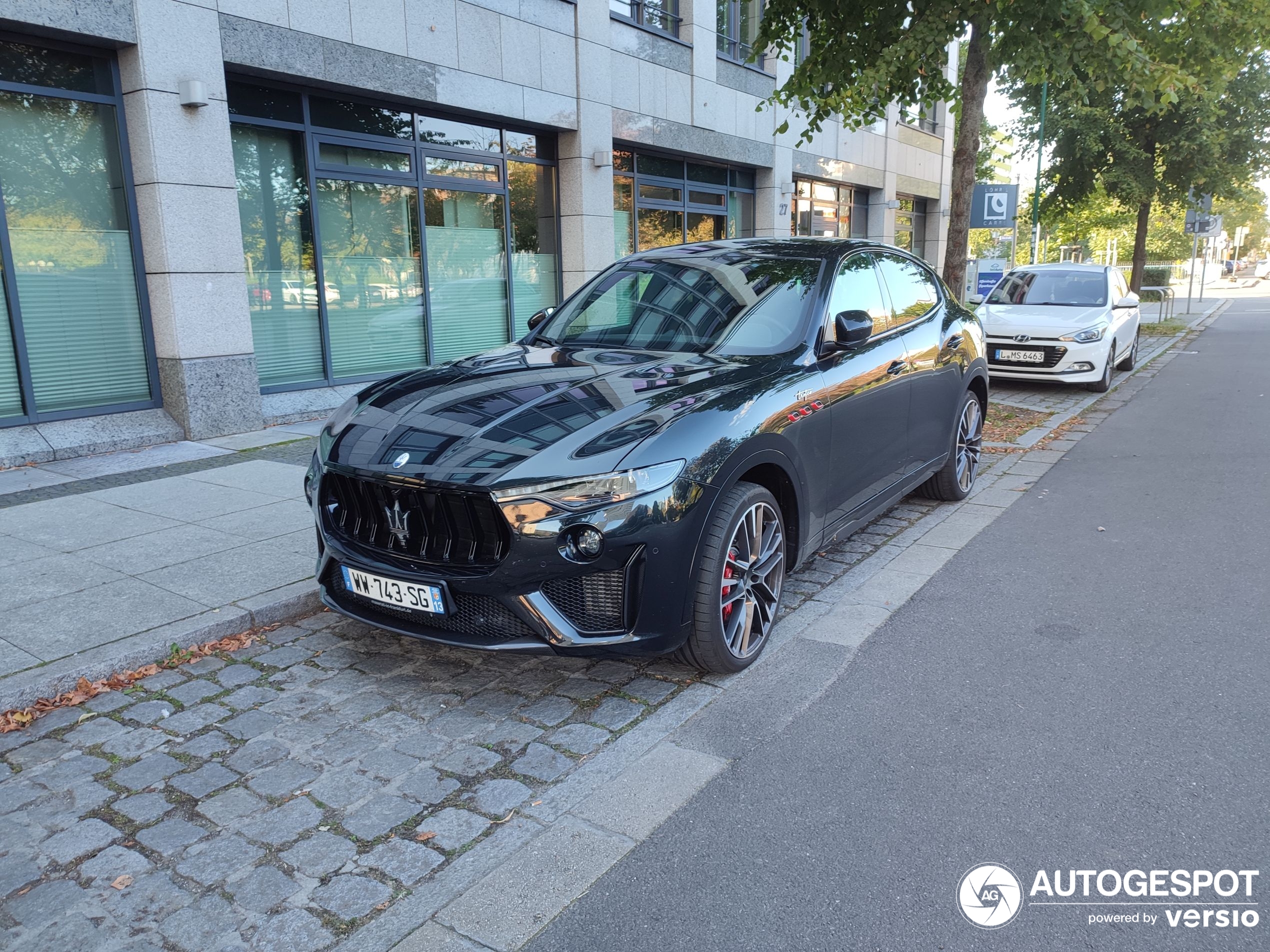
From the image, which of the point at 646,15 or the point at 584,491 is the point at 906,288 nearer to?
the point at 584,491

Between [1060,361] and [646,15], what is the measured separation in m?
8.54

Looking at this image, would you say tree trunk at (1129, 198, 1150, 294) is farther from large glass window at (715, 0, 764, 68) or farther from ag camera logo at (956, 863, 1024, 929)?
ag camera logo at (956, 863, 1024, 929)

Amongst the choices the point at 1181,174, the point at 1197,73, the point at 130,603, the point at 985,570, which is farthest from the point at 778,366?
the point at 1181,174

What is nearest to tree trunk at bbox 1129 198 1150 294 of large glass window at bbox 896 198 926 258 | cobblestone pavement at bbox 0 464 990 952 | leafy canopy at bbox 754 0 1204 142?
large glass window at bbox 896 198 926 258

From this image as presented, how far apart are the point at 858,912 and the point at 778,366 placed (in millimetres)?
2465

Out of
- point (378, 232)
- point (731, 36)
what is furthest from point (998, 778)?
point (731, 36)

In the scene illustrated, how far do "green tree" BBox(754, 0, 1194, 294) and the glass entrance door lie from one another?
15.1 ft

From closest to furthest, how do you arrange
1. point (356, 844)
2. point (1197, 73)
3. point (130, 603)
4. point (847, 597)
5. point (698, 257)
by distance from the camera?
point (356, 844) < point (130, 603) < point (847, 597) < point (698, 257) < point (1197, 73)

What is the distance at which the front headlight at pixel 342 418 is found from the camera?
13.5ft

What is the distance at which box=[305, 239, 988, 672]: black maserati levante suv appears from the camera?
11.2 ft

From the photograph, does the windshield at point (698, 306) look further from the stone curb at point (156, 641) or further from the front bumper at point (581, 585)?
the stone curb at point (156, 641)

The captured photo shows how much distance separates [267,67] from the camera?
29.9 ft

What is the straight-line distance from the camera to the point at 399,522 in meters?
3.63

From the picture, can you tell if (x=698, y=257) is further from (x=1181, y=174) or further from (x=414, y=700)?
(x=1181, y=174)
